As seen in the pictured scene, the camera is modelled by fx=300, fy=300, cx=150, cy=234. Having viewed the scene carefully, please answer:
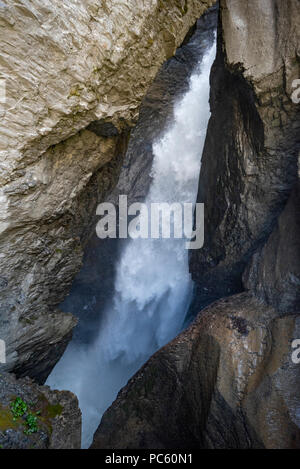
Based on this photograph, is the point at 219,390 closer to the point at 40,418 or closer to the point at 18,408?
the point at 40,418

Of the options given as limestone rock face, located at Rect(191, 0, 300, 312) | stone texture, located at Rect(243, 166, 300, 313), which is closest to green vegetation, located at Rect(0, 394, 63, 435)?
stone texture, located at Rect(243, 166, 300, 313)

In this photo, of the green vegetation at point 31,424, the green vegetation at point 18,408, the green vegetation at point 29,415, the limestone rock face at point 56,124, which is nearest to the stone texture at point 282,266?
the limestone rock face at point 56,124

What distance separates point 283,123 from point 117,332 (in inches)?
372

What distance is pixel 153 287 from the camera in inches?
466

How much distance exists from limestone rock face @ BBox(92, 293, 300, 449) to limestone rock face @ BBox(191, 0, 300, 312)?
2.08 m

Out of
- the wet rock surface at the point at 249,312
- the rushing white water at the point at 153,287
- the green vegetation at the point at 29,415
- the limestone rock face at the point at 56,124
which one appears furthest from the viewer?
the rushing white water at the point at 153,287

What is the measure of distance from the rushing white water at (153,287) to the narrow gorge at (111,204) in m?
1.48

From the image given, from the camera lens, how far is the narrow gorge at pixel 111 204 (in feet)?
13.9

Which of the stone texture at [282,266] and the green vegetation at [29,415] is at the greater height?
the stone texture at [282,266]

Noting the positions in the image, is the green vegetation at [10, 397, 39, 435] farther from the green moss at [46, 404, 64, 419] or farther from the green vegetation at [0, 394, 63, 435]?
the green moss at [46, 404, 64, 419]

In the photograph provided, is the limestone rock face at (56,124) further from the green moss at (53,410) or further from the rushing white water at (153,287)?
the rushing white water at (153,287)

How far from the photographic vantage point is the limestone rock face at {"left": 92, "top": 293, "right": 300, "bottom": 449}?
15.9 ft

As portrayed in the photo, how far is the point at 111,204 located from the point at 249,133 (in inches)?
194

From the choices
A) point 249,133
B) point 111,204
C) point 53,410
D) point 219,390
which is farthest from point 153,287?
point 53,410
